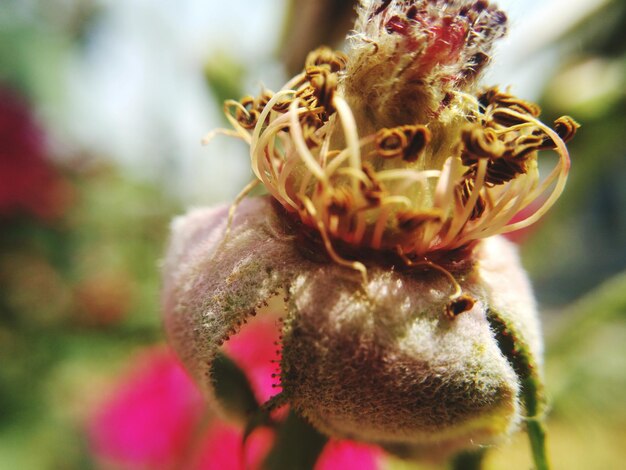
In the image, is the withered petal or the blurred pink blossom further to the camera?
the blurred pink blossom

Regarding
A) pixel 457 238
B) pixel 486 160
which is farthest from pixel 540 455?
pixel 486 160

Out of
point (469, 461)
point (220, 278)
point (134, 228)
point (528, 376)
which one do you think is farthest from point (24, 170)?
point (528, 376)

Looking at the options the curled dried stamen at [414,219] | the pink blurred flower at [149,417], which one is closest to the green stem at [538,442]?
the curled dried stamen at [414,219]

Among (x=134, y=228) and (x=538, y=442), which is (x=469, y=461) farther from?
(x=134, y=228)

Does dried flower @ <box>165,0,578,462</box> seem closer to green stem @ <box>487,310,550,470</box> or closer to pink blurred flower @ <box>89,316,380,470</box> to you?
green stem @ <box>487,310,550,470</box>

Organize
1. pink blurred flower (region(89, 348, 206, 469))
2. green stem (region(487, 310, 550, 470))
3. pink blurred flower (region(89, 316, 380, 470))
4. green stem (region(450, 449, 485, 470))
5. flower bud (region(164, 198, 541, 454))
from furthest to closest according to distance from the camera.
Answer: pink blurred flower (region(89, 348, 206, 469)), pink blurred flower (region(89, 316, 380, 470)), green stem (region(450, 449, 485, 470)), green stem (region(487, 310, 550, 470)), flower bud (region(164, 198, 541, 454))

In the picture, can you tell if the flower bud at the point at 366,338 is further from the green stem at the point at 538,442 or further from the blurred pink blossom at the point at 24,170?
the blurred pink blossom at the point at 24,170

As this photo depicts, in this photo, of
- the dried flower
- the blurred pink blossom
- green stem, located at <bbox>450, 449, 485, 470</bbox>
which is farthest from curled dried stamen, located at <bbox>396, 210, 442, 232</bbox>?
the blurred pink blossom
